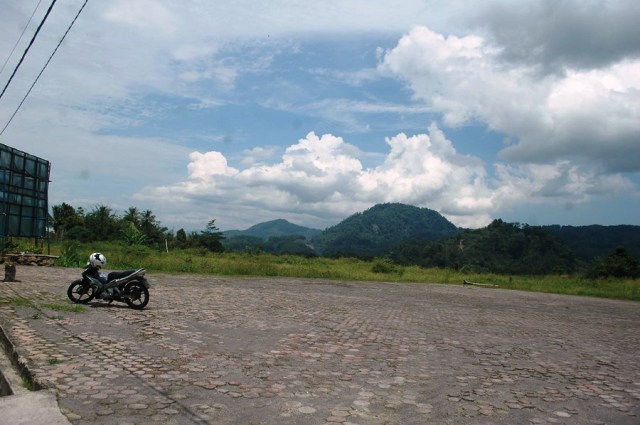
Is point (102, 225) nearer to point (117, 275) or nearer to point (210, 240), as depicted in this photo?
point (210, 240)

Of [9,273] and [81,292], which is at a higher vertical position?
[9,273]

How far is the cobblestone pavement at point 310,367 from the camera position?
17.2ft

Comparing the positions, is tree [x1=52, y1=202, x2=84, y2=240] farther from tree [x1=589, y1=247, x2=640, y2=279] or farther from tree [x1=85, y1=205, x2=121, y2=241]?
tree [x1=589, y1=247, x2=640, y2=279]

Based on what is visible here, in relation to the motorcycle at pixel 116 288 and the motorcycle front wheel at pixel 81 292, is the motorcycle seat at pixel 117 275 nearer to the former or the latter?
the motorcycle at pixel 116 288

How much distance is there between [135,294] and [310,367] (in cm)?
697

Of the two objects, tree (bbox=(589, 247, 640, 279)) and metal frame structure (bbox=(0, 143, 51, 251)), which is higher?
metal frame structure (bbox=(0, 143, 51, 251))

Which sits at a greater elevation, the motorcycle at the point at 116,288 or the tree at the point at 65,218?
the tree at the point at 65,218

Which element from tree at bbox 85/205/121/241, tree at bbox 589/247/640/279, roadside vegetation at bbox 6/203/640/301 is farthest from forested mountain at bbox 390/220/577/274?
tree at bbox 85/205/121/241

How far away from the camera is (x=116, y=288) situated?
12.5 m

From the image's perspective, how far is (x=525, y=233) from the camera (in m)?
89.1

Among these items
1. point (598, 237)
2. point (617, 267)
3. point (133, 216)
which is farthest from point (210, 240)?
point (598, 237)

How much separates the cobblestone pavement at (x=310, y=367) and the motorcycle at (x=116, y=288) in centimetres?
32

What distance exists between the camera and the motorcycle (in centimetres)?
1238

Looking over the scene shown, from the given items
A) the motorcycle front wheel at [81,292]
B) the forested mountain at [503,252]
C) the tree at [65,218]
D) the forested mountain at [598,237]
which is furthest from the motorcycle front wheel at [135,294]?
the forested mountain at [598,237]
